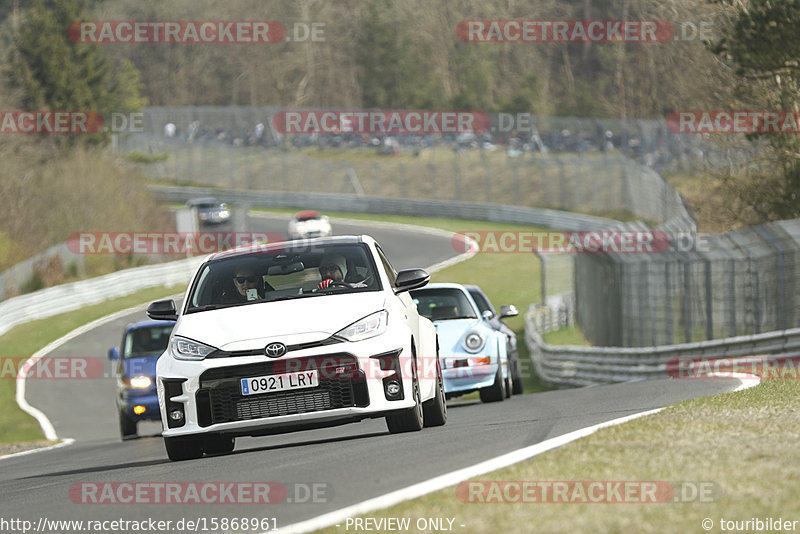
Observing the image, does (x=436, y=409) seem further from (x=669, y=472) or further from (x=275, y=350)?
(x=669, y=472)

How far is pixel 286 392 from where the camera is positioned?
9.46 metres

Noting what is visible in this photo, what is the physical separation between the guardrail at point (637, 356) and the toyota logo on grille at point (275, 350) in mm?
11069

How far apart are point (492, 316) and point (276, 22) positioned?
91368 mm

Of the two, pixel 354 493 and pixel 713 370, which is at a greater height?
pixel 354 493

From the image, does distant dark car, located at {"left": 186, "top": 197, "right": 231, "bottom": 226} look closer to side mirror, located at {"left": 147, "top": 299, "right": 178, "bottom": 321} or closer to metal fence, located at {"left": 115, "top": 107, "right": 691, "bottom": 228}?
metal fence, located at {"left": 115, "top": 107, "right": 691, "bottom": 228}

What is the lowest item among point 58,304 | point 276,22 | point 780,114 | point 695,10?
point 58,304

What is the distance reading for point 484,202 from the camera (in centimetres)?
6600

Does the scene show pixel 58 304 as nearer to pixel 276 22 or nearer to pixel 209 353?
pixel 209 353

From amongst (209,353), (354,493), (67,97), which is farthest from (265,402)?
(67,97)

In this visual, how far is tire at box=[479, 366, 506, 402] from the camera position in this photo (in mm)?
16266

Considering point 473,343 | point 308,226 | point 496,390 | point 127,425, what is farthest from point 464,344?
point 308,226

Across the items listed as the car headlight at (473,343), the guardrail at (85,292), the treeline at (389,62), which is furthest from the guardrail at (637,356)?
the treeline at (389,62)

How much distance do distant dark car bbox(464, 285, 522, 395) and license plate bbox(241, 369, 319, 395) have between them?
6.81 m

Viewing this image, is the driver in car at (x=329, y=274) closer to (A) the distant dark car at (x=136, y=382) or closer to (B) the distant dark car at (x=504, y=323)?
(B) the distant dark car at (x=504, y=323)
